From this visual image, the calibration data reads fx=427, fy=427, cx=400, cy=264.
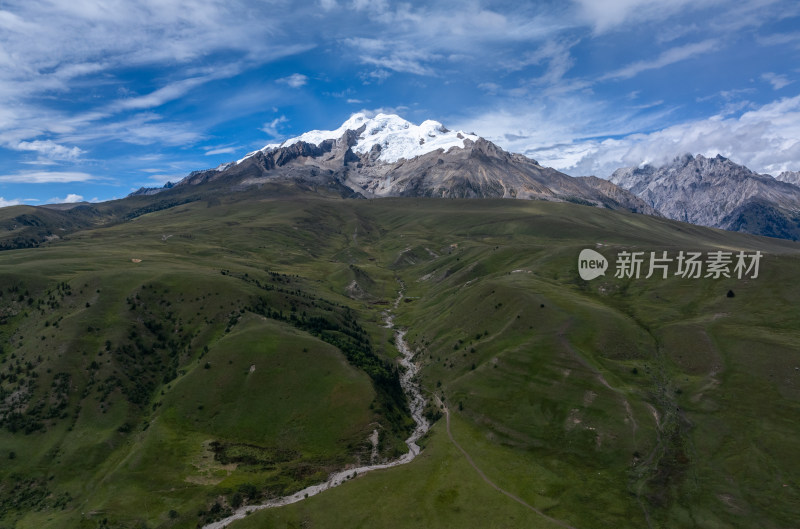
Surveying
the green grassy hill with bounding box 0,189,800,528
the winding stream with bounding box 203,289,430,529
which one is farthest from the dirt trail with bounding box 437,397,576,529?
the winding stream with bounding box 203,289,430,529

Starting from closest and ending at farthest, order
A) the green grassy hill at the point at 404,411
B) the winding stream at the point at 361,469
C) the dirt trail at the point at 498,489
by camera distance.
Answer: the dirt trail at the point at 498,489, the green grassy hill at the point at 404,411, the winding stream at the point at 361,469

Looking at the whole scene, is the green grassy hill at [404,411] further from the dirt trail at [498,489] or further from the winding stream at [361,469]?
the winding stream at [361,469]

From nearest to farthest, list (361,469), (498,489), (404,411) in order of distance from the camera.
→ (498,489), (361,469), (404,411)

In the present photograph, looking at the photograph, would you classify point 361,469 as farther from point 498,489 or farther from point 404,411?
point 498,489

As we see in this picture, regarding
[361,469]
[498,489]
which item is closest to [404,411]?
[361,469]

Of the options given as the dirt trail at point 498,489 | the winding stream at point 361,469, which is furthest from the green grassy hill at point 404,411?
the winding stream at point 361,469

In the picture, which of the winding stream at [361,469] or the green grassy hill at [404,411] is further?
the winding stream at [361,469]

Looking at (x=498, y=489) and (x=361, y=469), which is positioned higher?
(x=498, y=489)

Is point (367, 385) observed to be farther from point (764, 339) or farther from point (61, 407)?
point (764, 339)

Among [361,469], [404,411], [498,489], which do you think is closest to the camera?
[498,489]

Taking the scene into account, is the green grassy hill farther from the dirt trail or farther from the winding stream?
the winding stream
